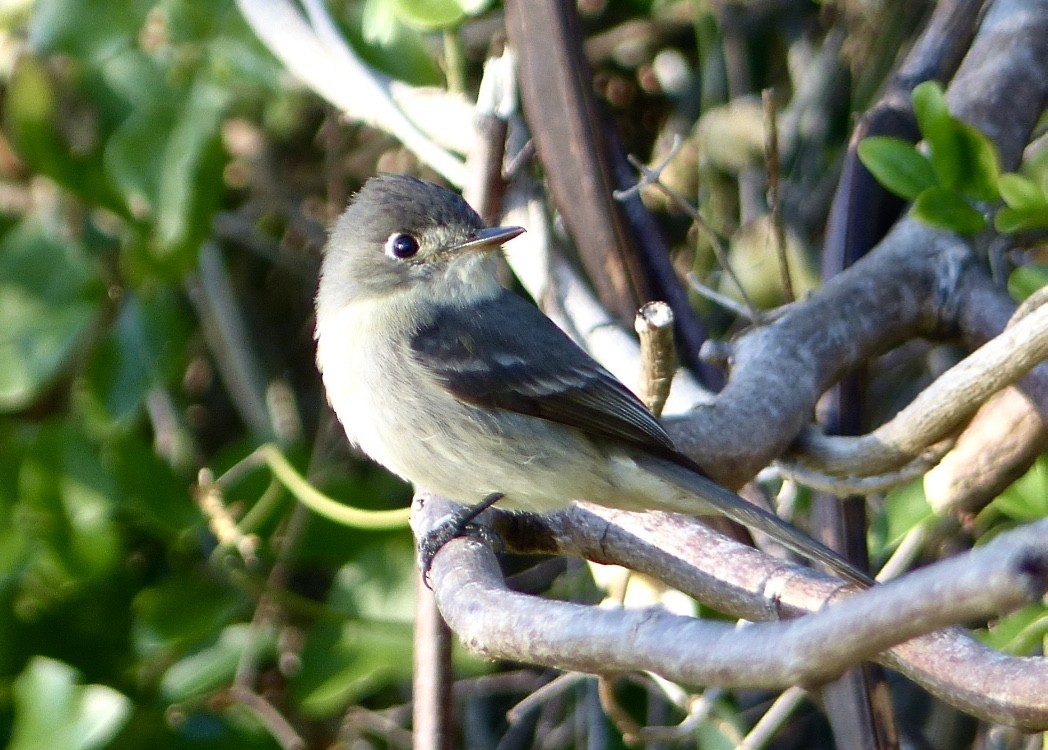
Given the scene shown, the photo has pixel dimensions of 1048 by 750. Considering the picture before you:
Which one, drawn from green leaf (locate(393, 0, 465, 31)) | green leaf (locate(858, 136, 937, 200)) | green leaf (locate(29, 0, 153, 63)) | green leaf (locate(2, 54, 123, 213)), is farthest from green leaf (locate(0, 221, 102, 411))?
green leaf (locate(858, 136, 937, 200))

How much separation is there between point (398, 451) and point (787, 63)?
8.05 ft

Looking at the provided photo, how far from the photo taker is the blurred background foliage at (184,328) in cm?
344

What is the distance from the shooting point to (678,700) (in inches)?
128

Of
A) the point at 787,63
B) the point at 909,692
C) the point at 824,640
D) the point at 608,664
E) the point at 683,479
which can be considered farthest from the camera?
the point at 787,63

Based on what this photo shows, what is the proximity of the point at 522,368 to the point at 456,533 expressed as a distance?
485 mm

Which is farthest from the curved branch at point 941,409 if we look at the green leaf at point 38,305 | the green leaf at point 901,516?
the green leaf at point 38,305

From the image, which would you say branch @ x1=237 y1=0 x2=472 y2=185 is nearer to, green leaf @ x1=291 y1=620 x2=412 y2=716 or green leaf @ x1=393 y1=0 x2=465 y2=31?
green leaf @ x1=393 y1=0 x2=465 y2=31

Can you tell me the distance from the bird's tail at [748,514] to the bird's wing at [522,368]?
201 millimetres

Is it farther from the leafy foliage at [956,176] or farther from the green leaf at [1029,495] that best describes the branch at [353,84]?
the green leaf at [1029,495]

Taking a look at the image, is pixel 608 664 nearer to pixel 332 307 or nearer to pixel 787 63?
pixel 332 307

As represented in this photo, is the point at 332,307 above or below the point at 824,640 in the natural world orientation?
above

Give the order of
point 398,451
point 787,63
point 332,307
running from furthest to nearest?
1. point 787,63
2. point 332,307
3. point 398,451

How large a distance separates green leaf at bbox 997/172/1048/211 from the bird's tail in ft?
2.59

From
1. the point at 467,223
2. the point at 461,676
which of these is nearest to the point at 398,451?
the point at 467,223
